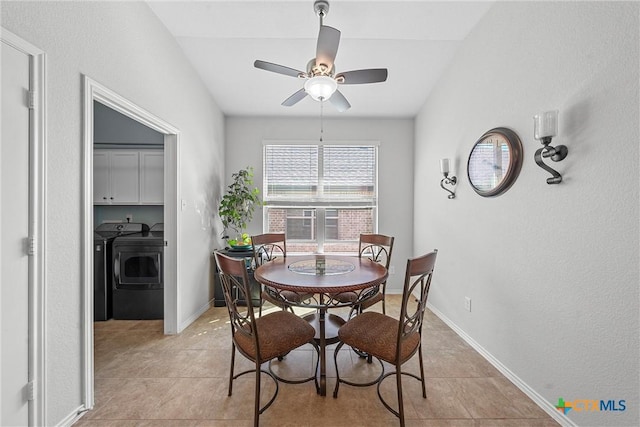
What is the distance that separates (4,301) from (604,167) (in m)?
3.00

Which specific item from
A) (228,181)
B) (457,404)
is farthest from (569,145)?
(228,181)

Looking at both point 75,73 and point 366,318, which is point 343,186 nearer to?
point 366,318

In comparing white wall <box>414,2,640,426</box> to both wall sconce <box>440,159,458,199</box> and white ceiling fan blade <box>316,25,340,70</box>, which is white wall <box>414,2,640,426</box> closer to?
wall sconce <box>440,159,458,199</box>

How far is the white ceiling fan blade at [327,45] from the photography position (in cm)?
172

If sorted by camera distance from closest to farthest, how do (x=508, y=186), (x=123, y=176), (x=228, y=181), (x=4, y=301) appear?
1. (x=4, y=301)
2. (x=508, y=186)
3. (x=123, y=176)
4. (x=228, y=181)

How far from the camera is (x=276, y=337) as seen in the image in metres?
1.64

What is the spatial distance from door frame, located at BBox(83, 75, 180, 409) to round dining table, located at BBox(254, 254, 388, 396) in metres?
1.06

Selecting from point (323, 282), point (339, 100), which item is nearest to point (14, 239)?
point (323, 282)

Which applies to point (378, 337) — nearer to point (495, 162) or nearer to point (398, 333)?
point (398, 333)

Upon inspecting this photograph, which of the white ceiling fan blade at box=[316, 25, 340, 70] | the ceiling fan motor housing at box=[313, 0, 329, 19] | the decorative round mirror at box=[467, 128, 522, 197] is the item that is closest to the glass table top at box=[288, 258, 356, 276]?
the decorative round mirror at box=[467, 128, 522, 197]

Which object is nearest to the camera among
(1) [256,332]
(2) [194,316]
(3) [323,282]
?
(1) [256,332]

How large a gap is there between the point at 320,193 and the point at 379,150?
1147 millimetres

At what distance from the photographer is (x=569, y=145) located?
151 centimetres

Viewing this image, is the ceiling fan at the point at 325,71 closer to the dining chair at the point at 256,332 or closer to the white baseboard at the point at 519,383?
→ the dining chair at the point at 256,332
